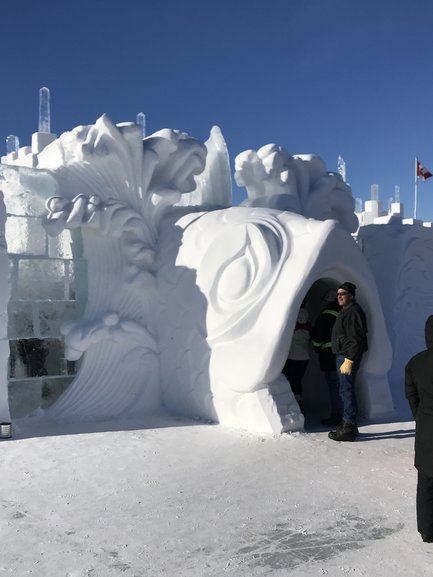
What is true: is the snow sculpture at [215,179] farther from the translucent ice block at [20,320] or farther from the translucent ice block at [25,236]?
the translucent ice block at [20,320]

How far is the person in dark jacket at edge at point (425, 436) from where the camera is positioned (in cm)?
331

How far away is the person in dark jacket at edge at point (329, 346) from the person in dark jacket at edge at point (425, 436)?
2836mm

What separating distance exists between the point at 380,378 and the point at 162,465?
9.20ft

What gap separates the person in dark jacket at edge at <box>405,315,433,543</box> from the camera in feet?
10.9

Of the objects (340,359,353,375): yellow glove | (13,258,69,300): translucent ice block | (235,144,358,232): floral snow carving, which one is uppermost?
(235,144,358,232): floral snow carving

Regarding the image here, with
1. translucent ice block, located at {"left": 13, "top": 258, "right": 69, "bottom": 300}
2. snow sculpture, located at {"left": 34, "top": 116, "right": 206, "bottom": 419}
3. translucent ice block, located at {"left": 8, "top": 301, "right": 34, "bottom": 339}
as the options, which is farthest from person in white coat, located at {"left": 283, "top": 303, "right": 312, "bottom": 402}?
translucent ice block, located at {"left": 8, "top": 301, "right": 34, "bottom": 339}

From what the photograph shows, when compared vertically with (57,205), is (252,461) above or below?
below

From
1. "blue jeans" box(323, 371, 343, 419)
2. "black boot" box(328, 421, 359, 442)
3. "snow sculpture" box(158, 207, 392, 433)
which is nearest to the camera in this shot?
"black boot" box(328, 421, 359, 442)

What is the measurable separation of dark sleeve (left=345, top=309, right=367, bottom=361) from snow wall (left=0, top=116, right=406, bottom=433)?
20.7 inches

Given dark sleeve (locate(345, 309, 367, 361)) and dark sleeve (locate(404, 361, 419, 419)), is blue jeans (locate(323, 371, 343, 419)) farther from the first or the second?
dark sleeve (locate(404, 361, 419, 419))

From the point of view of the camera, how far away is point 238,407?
6.17 m

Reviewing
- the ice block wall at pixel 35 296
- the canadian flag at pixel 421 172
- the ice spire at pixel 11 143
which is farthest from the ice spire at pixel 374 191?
the ice block wall at pixel 35 296

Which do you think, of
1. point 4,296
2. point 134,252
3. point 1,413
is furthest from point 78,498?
point 134,252

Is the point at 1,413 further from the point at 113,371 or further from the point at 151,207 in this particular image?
the point at 151,207
